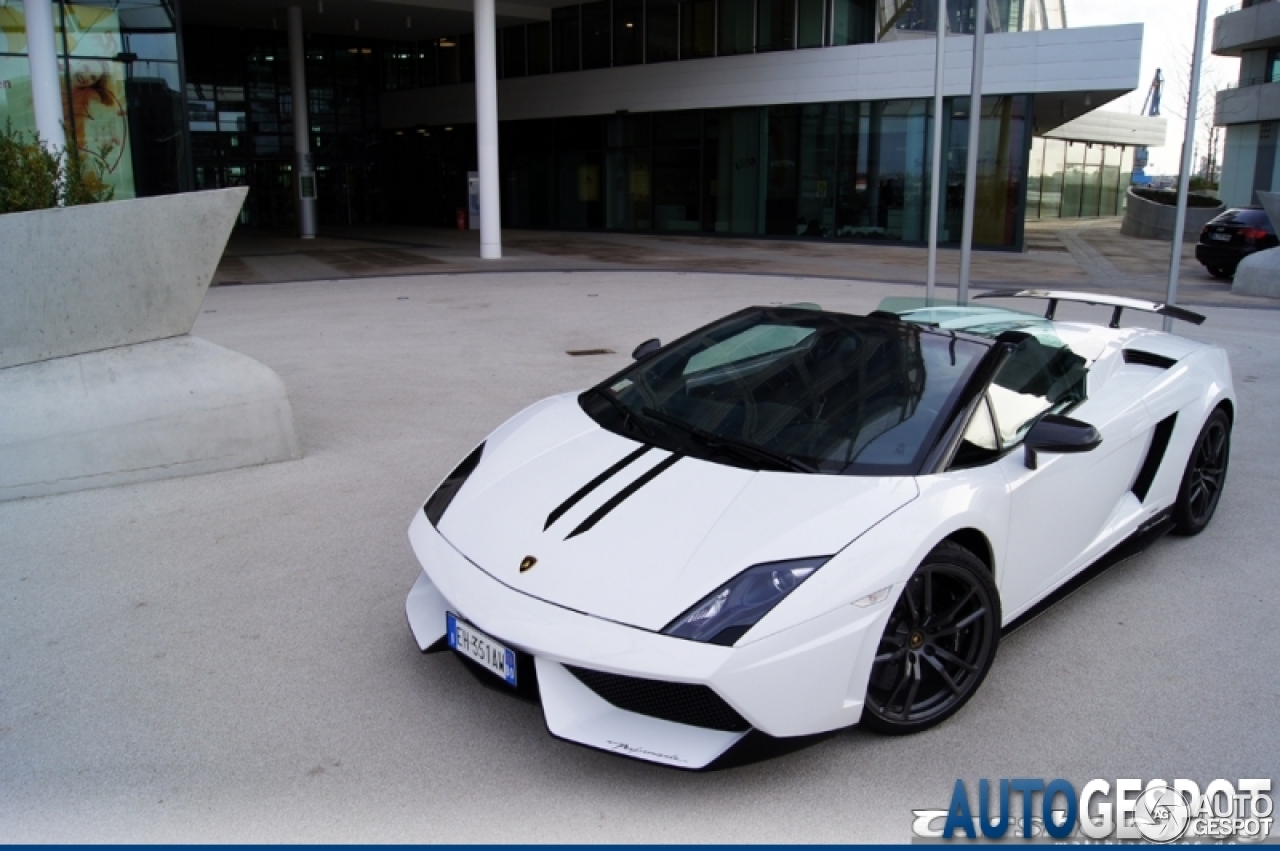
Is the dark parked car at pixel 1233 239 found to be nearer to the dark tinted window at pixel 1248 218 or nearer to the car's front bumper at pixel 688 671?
the dark tinted window at pixel 1248 218

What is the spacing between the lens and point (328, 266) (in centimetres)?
2030

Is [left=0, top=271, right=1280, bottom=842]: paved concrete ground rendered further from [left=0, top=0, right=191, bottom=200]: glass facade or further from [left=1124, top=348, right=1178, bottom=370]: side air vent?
[left=0, top=0, right=191, bottom=200]: glass facade

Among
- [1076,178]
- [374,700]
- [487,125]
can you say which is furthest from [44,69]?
[1076,178]

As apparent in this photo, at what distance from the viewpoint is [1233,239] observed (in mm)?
18781

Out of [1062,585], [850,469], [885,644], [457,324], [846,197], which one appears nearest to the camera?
[885,644]

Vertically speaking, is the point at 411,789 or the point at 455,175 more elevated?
the point at 455,175

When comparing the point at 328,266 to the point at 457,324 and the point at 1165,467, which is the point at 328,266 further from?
the point at 1165,467

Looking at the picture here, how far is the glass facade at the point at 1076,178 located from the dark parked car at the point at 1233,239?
850 inches

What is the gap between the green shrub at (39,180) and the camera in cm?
613

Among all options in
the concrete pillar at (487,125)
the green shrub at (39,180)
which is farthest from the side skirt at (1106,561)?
the concrete pillar at (487,125)

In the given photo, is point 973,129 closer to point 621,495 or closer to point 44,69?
point 621,495

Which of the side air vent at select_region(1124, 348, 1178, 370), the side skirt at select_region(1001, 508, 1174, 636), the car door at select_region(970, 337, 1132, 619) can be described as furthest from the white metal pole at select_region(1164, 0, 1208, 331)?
the car door at select_region(970, 337, 1132, 619)

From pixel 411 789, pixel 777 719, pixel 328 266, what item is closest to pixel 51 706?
pixel 411 789

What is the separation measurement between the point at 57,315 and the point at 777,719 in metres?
5.07
